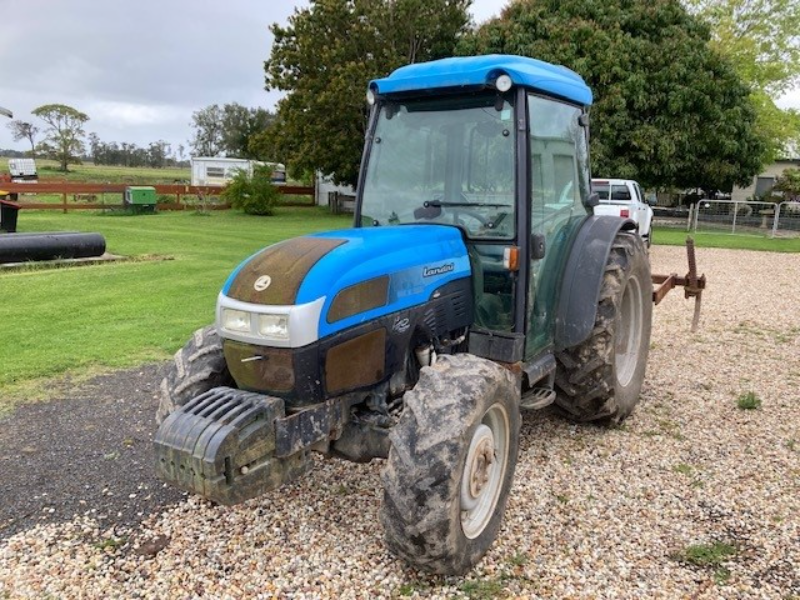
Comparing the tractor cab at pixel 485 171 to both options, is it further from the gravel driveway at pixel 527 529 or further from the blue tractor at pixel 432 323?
the gravel driveway at pixel 527 529

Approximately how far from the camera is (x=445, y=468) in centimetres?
265

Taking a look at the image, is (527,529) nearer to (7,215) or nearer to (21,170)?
(7,215)

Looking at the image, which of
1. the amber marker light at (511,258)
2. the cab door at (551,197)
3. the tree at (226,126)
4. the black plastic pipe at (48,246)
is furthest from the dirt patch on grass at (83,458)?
the tree at (226,126)

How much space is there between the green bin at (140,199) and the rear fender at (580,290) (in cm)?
2405

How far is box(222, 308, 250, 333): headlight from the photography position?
9.32 ft

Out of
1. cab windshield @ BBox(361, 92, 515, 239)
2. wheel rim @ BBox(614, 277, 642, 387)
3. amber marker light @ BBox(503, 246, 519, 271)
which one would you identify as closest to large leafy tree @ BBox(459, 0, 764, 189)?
wheel rim @ BBox(614, 277, 642, 387)

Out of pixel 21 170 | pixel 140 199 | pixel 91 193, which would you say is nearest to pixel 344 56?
pixel 140 199

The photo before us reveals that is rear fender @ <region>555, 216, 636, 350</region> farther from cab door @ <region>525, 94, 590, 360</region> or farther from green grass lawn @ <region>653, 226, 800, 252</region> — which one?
green grass lawn @ <region>653, 226, 800, 252</region>

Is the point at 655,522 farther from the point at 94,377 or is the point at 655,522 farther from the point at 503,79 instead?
the point at 94,377

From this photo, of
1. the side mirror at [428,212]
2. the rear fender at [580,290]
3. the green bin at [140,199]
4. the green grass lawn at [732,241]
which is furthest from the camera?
the green bin at [140,199]

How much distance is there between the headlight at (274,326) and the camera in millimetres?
2730

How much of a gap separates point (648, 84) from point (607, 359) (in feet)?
63.6

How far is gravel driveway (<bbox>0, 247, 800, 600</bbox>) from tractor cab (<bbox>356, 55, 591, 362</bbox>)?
911 mm

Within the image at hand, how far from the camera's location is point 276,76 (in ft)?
86.8
